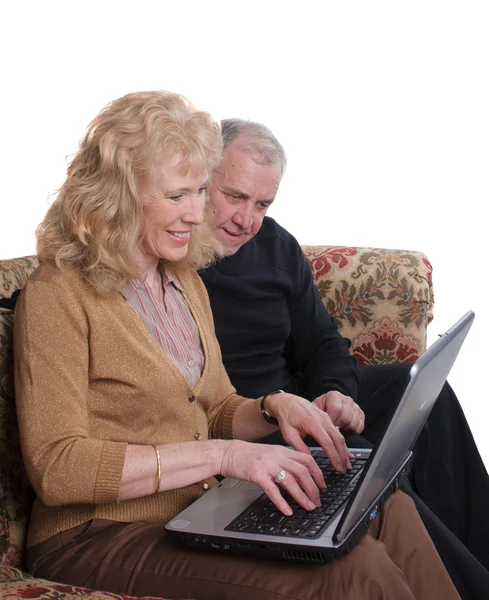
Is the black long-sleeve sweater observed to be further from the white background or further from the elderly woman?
the white background

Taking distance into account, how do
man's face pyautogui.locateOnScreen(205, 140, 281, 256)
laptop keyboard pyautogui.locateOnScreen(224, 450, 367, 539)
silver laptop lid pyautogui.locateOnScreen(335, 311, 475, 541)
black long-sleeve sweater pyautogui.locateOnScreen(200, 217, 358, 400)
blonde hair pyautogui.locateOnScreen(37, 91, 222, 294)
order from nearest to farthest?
silver laptop lid pyautogui.locateOnScreen(335, 311, 475, 541) → laptop keyboard pyautogui.locateOnScreen(224, 450, 367, 539) → blonde hair pyautogui.locateOnScreen(37, 91, 222, 294) → man's face pyautogui.locateOnScreen(205, 140, 281, 256) → black long-sleeve sweater pyautogui.locateOnScreen(200, 217, 358, 400)

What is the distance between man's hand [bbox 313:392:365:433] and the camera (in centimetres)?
184

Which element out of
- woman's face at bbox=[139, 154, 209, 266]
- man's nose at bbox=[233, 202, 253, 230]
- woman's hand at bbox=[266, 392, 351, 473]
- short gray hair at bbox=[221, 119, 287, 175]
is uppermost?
short gray hair at bbox=[221, 119, 287, 175]

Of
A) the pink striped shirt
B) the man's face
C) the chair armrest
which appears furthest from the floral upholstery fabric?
the pink striped shirt

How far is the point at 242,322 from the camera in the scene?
2176 millimetres

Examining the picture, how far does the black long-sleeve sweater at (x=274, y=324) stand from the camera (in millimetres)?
2158

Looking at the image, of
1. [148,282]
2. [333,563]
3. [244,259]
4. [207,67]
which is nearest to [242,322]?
[244,259]

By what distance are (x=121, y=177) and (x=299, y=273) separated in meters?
0.86

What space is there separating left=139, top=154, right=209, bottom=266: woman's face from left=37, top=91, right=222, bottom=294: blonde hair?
2cm

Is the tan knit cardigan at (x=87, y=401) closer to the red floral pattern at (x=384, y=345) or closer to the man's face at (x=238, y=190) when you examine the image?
the man's face at (x=238, y=190)

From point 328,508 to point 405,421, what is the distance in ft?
0.68

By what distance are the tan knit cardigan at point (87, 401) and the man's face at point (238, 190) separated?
526 mm

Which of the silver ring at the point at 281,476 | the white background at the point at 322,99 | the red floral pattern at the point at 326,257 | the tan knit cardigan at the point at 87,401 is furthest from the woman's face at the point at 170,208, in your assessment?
the white background at the point at 322,99

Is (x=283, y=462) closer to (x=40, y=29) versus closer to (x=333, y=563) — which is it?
(x=333, y=563)
